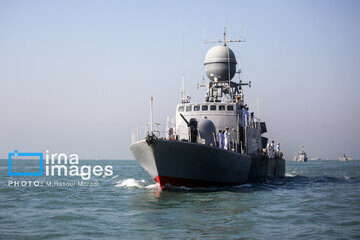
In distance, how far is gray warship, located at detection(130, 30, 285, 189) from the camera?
1912 cm

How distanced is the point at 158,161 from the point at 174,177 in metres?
1.14

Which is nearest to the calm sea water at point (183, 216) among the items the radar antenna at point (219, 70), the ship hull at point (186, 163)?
the ship hull at point (186, 163)

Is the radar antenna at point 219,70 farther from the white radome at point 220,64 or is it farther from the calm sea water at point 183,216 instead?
the calm sea water at point 183,216

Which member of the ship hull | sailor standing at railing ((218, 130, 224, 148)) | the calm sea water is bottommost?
the calm sea water

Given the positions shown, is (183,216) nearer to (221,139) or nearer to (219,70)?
(221,139)

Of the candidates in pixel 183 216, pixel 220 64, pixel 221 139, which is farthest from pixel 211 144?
pixel 220 64

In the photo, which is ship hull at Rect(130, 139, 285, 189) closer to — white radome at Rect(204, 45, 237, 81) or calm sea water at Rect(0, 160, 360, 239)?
calm sea water at Rect(0, 160, 360, 239)

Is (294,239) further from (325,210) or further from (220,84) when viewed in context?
(220,84)

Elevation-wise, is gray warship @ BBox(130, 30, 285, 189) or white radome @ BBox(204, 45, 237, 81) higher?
white radome @ BBox(204, 45, 237, 81)

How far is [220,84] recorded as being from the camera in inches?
1196

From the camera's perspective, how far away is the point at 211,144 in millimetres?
20688

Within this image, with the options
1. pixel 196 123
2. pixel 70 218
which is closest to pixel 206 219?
pixel 70 218

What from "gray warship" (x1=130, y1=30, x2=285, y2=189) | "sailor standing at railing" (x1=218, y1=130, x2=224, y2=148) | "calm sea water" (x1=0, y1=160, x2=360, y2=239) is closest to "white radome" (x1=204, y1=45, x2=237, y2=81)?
"gray warship" (x1=130, y1=30, x2=285, y2=189)

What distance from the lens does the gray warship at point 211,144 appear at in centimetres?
1912
